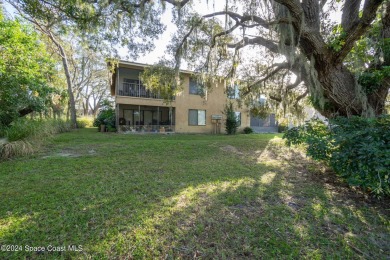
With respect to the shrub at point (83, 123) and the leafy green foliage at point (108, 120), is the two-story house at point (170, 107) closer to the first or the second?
the leafy green foliage at point (108, 120)

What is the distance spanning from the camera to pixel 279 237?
221cm

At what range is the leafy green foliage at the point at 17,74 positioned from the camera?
5977 millimetres

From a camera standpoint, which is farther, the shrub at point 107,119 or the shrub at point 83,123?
the shrub at point 83,123

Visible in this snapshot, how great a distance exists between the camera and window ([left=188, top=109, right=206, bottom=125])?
15555 millimetres

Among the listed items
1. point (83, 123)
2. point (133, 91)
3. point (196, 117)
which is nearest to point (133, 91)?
point (133, 91)

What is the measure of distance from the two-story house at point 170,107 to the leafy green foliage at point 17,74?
6.22 metres

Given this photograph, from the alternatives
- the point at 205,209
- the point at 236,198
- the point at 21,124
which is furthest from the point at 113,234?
the point at 21,124

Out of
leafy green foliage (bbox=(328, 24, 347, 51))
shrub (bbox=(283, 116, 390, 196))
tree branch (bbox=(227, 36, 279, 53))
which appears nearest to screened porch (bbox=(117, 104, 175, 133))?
tree branch (bbox=(227, 36, 279, 53))

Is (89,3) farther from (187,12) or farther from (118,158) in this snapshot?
(118,158)

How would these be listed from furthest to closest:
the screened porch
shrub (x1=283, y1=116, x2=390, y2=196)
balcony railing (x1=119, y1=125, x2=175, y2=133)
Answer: the screened porch < balcony railing (x1=119, y1=125, x2=175, y2=133) < shrub (x1=283, y1=116, x2=390, y2=196)

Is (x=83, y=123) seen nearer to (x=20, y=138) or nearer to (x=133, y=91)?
(x=133, y=91)

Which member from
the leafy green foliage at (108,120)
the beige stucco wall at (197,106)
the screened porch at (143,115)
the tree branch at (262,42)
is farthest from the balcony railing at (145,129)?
the tree branch at (262,42)

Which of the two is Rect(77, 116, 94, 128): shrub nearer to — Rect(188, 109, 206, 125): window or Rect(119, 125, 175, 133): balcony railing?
Rect(119, 125, 175, 133): balcony railing

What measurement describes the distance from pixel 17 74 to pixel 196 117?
11382 millimetres
